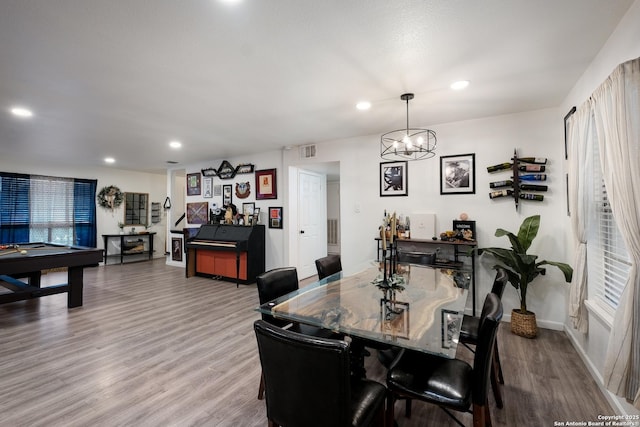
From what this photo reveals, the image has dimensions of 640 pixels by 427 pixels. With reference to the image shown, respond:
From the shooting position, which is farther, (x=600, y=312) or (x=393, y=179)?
(x=393, y=179)

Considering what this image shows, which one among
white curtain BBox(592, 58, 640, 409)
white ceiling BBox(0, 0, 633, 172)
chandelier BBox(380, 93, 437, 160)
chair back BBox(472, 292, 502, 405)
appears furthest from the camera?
chandelier BBox(380, 93, 437, 160)

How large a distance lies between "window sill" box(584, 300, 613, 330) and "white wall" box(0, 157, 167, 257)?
905 cm

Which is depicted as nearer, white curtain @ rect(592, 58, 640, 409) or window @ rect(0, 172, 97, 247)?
white curtain @ rect(592, 58, 640, 409)

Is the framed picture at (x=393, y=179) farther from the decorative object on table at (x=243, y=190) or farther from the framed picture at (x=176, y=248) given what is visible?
the framed picture at (x=176, y=248)

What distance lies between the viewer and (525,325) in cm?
302

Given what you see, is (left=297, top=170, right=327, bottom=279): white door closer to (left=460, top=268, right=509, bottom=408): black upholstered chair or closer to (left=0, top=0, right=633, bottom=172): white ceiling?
(left=0, top=0, right=633, bottom=172): white ceiling

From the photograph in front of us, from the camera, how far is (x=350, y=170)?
4.55m

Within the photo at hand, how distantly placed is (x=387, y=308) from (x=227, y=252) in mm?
4173

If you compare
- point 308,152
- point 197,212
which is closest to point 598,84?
point 308,152

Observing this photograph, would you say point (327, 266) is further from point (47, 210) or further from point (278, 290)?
point (47, 210)

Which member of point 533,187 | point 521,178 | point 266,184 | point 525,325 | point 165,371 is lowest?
point 165,371

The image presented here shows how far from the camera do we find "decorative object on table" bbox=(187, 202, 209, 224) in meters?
6.46

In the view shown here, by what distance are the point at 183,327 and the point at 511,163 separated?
4251mm

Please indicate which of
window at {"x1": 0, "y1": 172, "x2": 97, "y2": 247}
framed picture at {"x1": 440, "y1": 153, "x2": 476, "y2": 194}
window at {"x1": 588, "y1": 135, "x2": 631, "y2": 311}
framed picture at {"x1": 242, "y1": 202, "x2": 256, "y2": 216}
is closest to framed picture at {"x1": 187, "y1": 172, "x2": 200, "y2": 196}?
framed picture at {"x1": 242, "y1": 202, "x2": 256, "y2": 216}
